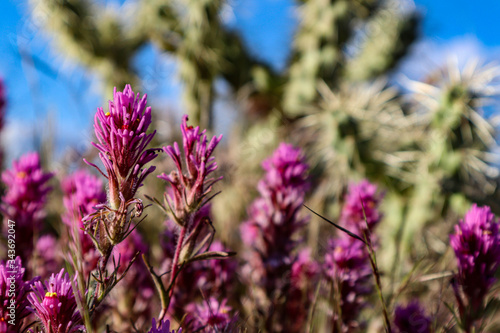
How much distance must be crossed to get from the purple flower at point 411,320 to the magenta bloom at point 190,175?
0.77 m

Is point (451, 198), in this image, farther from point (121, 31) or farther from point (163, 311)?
point (121, 31)

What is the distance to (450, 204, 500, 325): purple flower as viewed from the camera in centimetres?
102

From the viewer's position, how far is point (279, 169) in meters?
1.27

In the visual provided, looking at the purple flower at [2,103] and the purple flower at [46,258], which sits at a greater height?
the purple flower at [2,103]

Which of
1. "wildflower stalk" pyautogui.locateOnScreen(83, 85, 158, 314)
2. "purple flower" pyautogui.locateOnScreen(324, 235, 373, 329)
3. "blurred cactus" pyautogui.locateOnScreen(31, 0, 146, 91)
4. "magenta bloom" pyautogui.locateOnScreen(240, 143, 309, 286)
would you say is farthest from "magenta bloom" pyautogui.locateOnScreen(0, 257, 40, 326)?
"blurred cactus" pyautogui.locateOnScreen(31, 0, 146, 91)

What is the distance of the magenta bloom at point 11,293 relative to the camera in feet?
2.37

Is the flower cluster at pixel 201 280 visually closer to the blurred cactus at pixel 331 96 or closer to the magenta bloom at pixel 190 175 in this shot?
the magenta bloom at pixel 190 175

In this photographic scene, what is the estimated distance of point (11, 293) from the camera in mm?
729

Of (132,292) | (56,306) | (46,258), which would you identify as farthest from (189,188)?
(46,258)

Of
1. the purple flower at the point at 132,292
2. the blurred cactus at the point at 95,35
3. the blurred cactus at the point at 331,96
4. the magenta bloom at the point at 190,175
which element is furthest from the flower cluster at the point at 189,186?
the blurred cactus at the point at 95,35

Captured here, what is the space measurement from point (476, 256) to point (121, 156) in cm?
93

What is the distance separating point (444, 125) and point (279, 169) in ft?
4.56

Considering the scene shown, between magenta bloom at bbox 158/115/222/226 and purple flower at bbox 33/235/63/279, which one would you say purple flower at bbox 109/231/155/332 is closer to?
purple flower at bbox 33/235/63/279

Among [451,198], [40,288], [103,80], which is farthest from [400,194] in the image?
[103,80]
